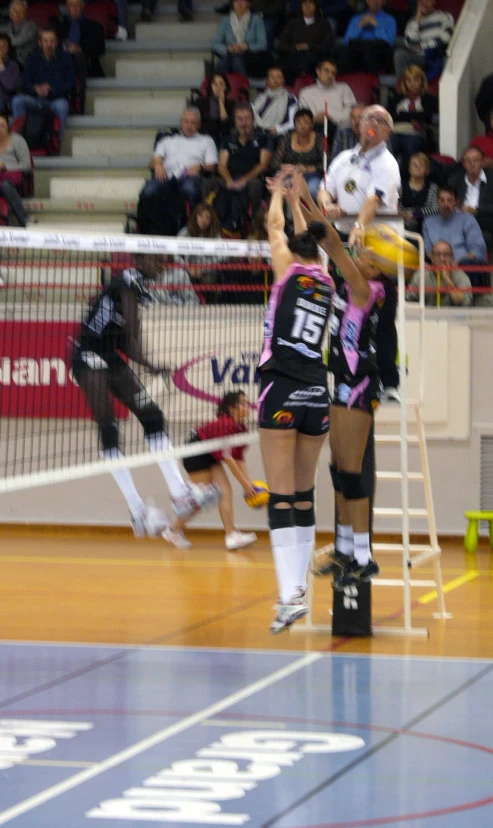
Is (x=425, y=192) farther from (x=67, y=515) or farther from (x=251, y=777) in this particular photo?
(x=251, y=777)

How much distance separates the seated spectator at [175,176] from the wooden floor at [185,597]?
344 cm

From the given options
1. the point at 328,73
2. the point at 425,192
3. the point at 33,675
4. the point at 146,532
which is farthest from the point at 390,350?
the point at 328,73

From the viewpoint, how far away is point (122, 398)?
29.9 ft

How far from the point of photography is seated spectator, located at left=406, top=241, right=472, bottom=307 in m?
12.0

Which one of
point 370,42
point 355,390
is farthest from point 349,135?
point 355,390

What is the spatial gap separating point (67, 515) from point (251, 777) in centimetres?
828

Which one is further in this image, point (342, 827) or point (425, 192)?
point (425, 192)

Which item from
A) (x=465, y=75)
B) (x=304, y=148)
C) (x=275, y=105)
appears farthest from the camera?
(x=275, y=105)

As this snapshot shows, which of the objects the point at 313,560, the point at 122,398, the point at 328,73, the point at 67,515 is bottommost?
the point at 67,515

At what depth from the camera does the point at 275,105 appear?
595 inches

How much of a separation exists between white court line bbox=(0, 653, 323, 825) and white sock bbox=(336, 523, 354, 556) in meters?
0.67

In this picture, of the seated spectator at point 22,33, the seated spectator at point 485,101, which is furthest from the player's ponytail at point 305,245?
the seated spectator at point 22,33

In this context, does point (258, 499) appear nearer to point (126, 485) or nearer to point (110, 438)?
point (126, 485)

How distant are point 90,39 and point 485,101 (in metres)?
5.32
